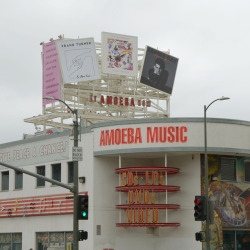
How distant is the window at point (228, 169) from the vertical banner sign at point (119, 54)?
613 inches

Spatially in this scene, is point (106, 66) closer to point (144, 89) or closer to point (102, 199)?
point (144, 89)

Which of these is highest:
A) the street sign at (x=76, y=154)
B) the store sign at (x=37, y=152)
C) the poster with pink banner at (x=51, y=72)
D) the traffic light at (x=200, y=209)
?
the poster with pink banner at (x=51, y=72)

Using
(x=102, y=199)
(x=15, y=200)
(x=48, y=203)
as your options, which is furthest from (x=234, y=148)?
(x=15, y=200)

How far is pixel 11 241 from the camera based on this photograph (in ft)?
174

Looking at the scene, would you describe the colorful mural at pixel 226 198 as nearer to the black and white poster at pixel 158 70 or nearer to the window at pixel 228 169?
the window at pixel 228 169

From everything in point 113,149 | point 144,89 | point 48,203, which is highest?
point 144,89

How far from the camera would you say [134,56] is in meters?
59.6

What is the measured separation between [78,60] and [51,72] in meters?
3.47

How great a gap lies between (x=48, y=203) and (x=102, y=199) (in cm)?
555

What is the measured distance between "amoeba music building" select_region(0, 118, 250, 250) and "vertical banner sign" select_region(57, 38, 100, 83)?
878 centimetres

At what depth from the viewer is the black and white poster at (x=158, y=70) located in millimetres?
60656

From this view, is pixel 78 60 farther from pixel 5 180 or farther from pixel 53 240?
pixel 53 240

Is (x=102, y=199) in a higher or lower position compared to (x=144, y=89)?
lower

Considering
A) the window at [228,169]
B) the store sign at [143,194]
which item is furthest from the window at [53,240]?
the window at [228,169]
